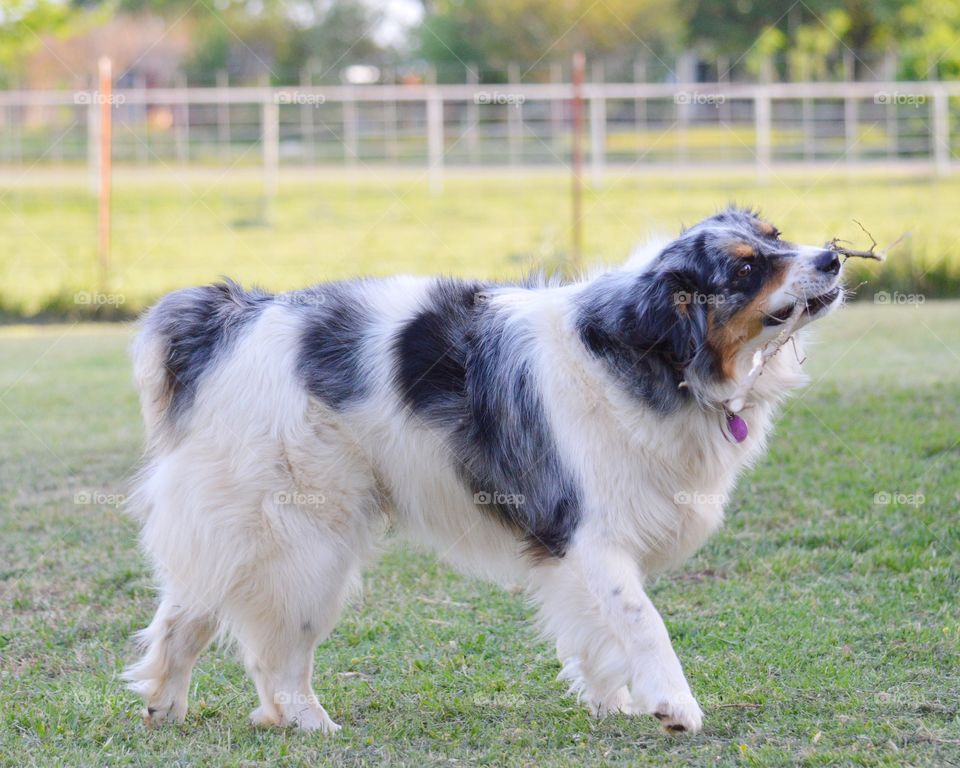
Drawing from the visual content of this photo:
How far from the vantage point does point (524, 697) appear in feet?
14.5

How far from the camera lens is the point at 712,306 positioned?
3.99 metres

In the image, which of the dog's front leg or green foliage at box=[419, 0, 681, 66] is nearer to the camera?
the dog's front leg

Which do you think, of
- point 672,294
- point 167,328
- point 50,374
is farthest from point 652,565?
point 50,374

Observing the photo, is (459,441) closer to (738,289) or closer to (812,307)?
(738,289)

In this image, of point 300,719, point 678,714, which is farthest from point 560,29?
point 678,714

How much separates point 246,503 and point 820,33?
28553mm

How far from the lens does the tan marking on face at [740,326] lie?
156 inches

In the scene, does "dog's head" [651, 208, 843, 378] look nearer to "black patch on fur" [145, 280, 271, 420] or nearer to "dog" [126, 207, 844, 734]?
"dog" [126, 207, 844, 734]

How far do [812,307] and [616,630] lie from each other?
1.26m

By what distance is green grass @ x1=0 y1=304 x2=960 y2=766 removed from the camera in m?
3.87

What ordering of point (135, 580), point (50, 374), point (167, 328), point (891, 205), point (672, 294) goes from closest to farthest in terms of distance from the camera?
point (672, 294), point (167, 328), point (135, 580), point (50, 374), point (891, 205)

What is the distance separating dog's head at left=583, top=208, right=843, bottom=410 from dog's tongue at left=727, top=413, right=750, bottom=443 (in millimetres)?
135

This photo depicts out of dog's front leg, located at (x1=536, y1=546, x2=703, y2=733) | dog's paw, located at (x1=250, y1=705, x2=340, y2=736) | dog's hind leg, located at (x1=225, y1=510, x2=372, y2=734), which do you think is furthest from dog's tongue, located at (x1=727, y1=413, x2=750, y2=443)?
dog's paw, located at (x1=250, y1=705, x2=340, y2=736)

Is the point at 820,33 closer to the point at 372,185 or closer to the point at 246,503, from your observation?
the point at 372,185
